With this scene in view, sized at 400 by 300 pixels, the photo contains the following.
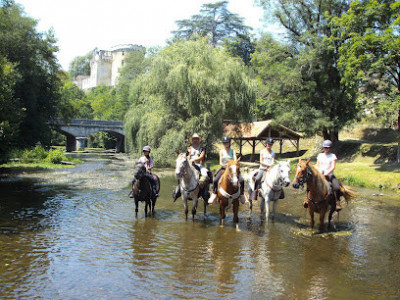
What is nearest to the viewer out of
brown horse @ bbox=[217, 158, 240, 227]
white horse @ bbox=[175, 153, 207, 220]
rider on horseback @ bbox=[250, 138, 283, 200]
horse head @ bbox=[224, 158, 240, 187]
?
horse head @ bbox=[224, 158, 240, 187]

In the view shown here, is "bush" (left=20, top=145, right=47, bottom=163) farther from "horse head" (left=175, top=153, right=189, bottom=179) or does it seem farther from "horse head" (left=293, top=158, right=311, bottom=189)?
"horse head" (left=293, top=158, right=311, bottom=189)

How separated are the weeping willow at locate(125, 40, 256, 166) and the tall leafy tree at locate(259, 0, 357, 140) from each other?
765cm

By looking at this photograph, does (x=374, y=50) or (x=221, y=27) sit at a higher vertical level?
(x=221, y=27)

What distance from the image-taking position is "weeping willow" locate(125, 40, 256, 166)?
86.6ft

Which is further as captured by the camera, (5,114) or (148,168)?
(5,114)

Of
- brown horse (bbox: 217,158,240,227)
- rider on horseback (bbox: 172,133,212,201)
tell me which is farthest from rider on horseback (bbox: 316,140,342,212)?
rider on horseback (bbox: 172,133,212,201)

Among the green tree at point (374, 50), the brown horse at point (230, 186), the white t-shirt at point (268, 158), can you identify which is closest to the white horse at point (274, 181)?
the white t-shirt at point (268, 158)

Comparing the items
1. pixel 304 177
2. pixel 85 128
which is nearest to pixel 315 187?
pixel 304 177

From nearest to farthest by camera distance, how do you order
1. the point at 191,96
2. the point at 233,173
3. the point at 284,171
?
the point at 233,173
the point at 284,171
the point at 191,96

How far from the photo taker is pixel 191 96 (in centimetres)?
2630

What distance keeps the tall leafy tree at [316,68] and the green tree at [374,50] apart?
14.7 feet

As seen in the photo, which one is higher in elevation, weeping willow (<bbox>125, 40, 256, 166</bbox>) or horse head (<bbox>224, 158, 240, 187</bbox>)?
weeping willow (<bbox>125, 40, 256, 166</bbox>)

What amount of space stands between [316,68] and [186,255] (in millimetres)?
30468

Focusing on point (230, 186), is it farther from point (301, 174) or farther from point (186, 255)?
point (186, 255)
